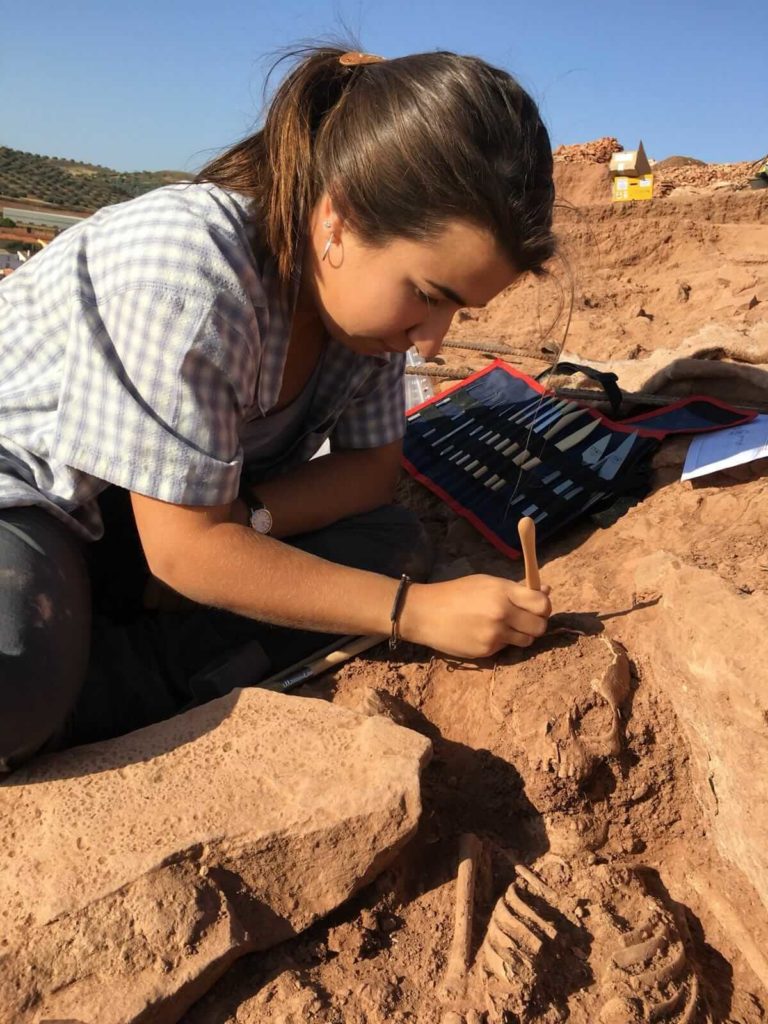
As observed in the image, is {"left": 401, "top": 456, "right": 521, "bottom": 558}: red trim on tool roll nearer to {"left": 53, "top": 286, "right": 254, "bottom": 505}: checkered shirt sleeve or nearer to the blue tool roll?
the blue tool roll

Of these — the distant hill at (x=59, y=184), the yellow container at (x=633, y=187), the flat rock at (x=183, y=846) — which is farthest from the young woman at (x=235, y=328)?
the distant hill at (x=59, y=184)

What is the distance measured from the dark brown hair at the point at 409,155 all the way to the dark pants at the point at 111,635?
62cm

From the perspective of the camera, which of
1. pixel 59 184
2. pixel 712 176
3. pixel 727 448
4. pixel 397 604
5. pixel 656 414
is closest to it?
pixel 397 604

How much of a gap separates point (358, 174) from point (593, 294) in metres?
3.21

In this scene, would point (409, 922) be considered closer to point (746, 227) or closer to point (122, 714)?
point (122, 714)

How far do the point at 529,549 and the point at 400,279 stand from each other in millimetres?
496

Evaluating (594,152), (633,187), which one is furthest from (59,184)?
(633,187)

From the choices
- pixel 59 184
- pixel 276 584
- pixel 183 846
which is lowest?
pixel 59 184

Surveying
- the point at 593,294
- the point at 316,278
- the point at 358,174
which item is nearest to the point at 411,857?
the point at 316,278

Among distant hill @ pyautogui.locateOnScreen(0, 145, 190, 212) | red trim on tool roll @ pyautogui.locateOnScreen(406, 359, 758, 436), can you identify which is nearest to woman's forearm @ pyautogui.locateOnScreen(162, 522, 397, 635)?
red trim on tool roll @ pyautogui.locateOnScreen(406, 359, 758, 436)

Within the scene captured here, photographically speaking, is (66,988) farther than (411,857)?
No

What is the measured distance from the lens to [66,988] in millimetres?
1059

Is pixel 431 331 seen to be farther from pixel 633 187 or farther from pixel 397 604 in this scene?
pixel 633 187

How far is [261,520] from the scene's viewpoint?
68.5 inches
